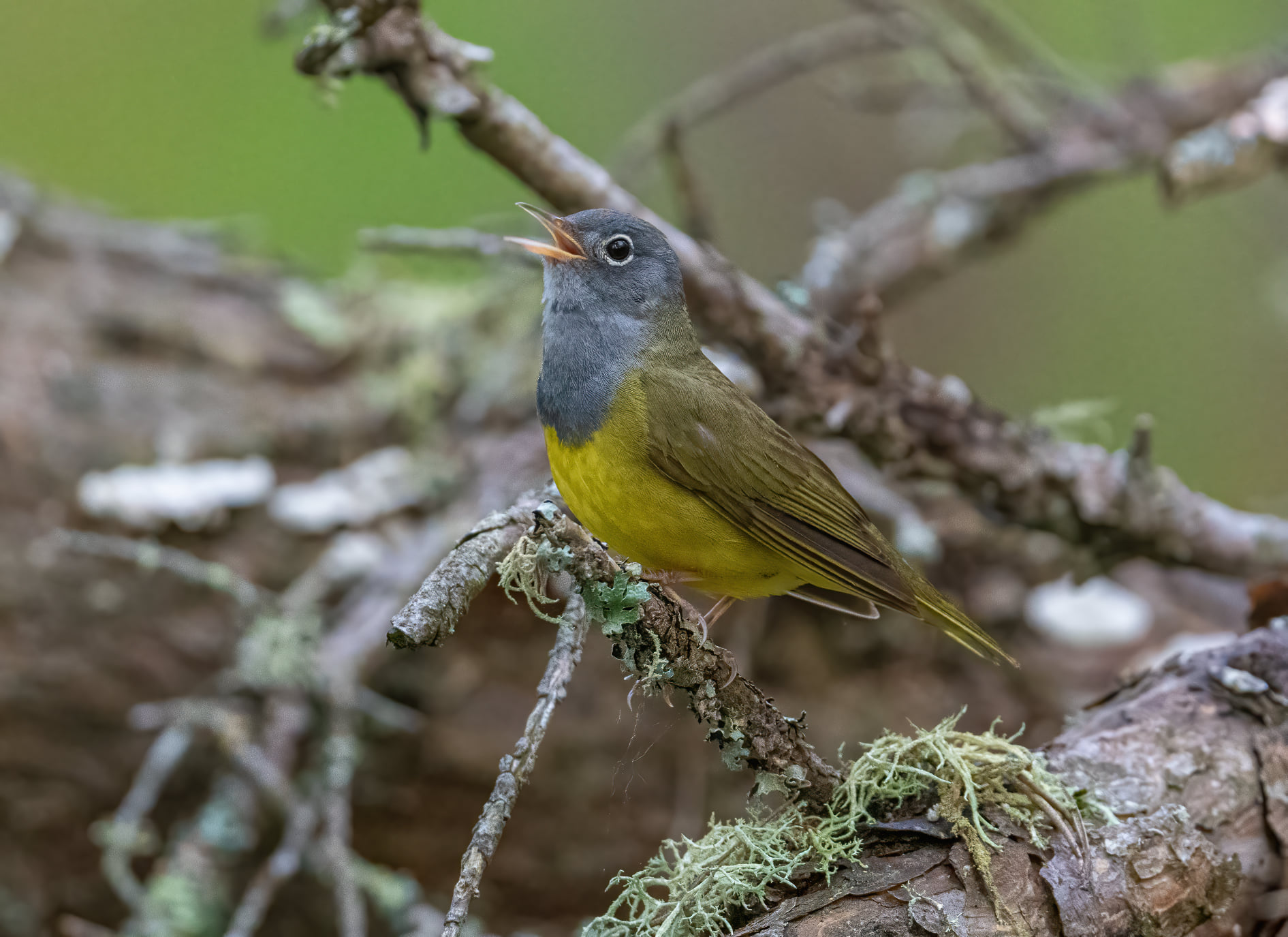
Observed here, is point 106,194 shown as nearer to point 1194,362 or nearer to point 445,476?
point 445,476

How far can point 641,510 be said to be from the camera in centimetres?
246

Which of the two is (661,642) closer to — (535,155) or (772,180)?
(535,155)

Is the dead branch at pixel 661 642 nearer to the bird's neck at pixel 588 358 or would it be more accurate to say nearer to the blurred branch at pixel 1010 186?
the bird's neck at pixel 588 358

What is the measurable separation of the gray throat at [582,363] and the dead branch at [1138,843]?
1.22 m

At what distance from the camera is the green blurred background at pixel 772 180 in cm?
617

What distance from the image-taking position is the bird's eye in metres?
2.98

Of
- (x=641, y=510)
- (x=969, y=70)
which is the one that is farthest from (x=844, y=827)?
(x=969, y=70)

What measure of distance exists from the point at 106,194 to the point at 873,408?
5332 millimetres

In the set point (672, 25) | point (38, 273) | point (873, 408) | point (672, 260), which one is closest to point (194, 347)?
point (38, 273)

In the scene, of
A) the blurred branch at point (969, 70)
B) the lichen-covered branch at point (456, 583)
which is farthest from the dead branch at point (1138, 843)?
the blurred branch at point (969, 70)

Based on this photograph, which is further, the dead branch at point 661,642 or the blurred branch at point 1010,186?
the blurred branch at point 1010,186

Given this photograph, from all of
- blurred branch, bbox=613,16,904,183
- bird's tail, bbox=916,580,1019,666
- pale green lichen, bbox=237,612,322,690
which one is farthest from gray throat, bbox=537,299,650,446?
blurred branch, bbox=613,16,904,183

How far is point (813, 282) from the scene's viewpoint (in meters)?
4.63

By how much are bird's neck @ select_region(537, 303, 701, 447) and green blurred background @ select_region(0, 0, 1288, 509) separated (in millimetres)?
3021
